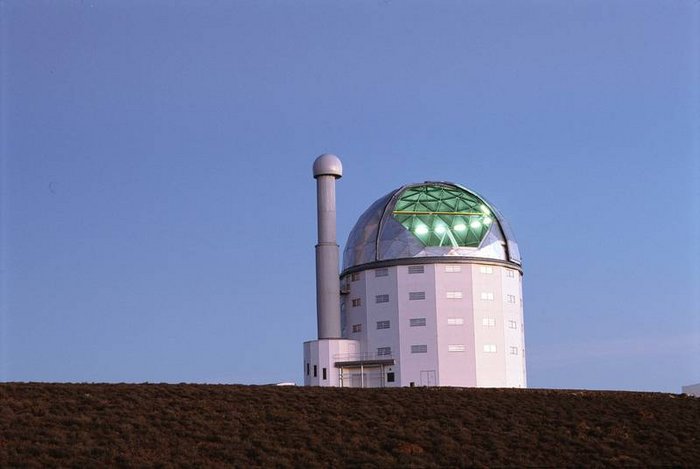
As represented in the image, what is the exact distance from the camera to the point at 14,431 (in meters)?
28.4

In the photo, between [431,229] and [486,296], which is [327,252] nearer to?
[431,229]

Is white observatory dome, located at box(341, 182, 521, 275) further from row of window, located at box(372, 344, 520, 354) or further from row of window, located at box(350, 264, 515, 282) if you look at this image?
row of window, located at box(372, 344, 520, 354)

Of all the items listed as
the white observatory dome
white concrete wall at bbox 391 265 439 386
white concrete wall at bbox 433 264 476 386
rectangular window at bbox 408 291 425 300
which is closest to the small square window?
white concrete wall at bbox 433 264 476 386

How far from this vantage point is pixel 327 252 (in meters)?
52.7

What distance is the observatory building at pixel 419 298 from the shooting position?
50.6 m

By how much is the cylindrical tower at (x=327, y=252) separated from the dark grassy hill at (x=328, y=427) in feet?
41.6

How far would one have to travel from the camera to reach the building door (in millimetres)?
50062

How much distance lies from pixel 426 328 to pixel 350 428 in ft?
63.2

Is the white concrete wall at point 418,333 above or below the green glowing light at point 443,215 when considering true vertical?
below

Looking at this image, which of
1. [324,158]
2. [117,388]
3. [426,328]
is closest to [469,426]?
[117,388]

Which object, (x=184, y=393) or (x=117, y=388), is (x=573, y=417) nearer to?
(x=184, y=393)

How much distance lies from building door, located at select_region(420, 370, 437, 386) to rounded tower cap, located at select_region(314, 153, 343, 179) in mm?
11706

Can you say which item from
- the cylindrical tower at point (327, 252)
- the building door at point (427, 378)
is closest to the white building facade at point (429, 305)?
the building door at point (427, 378)

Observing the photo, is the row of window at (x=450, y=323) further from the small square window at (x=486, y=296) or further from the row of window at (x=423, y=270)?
the row of window at (x=423, y=270)
